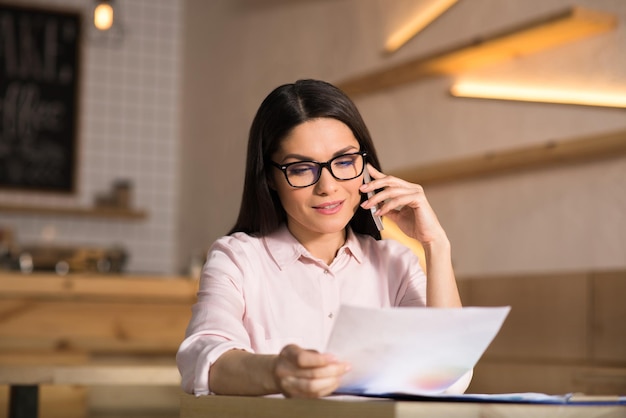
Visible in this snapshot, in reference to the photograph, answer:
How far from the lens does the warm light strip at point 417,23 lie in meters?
3.62

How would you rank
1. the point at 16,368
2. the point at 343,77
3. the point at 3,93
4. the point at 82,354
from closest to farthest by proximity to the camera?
the point at 16,368
the point at 82,354
the point at 343,77
the point at 3,93

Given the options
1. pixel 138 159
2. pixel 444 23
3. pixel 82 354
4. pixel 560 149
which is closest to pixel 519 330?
pixel 560 149

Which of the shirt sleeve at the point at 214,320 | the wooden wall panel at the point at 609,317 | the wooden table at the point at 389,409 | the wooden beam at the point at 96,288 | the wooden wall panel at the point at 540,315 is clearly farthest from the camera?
the wooden beam at the point at 96,288

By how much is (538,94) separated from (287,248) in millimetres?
1857

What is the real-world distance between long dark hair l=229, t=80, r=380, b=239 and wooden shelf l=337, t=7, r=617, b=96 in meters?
1.54

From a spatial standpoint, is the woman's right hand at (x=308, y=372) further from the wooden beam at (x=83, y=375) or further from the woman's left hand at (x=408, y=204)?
the wooden beam at (x=83, y=375)

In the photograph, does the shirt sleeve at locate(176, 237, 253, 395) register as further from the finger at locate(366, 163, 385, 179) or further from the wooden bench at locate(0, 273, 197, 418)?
the wooden bench at locate(0, 273, 197, 418)

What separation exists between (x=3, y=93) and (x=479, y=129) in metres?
3.30

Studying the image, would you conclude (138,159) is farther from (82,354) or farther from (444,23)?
(444,23)

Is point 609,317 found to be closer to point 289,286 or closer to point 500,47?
point 500,47

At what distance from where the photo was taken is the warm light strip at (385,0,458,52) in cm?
362

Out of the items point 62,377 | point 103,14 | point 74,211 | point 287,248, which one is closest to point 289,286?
point 287,248

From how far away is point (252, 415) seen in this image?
103cm

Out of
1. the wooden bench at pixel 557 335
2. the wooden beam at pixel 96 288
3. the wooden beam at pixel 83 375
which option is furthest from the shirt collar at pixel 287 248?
the wooden beam at pixel 96 288
